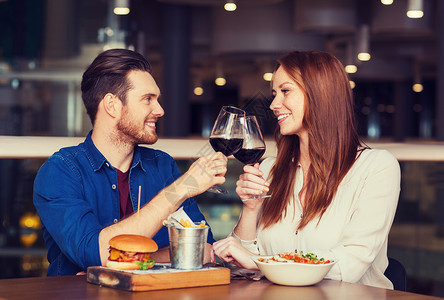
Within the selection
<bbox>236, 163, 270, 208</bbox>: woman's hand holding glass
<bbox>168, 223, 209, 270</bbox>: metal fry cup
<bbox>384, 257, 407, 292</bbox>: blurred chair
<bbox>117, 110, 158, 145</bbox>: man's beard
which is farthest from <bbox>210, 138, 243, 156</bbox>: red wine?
<bbox>384, 257, 407, 292</bbox>: blurred chair

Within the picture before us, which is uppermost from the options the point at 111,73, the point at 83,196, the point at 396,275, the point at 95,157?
the point at 111,73

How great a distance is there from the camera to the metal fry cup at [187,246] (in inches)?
65.7

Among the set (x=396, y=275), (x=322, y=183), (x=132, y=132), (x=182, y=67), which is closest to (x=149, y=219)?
(x=132, y=132)

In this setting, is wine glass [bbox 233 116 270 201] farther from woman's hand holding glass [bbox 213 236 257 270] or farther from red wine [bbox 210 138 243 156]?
woman's hand holding glass [bbox 213 236 257 270]

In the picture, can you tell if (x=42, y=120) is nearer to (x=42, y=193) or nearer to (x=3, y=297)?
(x=42, y=193)

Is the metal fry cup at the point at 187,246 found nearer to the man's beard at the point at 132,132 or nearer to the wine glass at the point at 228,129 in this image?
the wine glass at the point at 228,129

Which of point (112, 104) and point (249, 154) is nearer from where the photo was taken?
point (249, 154)

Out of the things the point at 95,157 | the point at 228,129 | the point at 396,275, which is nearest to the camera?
the point at 228,129

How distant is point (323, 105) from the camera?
2.37 m

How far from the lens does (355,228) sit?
84.8 inches

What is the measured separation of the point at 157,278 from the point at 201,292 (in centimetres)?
11

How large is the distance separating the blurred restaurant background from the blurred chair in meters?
0.65

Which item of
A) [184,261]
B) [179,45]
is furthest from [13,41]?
[184,261]

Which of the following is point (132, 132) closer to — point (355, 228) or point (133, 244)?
point (133, 244)
